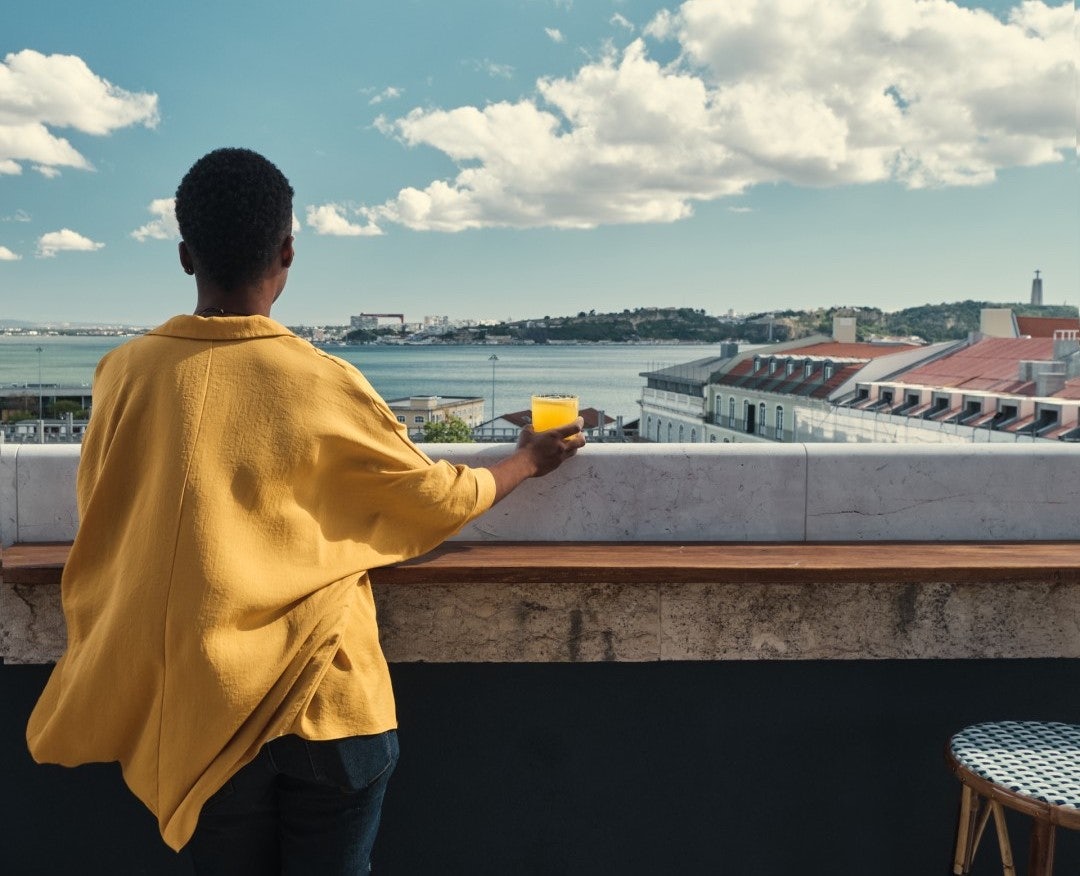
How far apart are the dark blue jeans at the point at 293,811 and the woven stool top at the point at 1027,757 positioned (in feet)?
2.74

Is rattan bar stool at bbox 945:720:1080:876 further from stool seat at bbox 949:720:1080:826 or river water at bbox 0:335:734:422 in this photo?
river water at bbox 0:335:734:422

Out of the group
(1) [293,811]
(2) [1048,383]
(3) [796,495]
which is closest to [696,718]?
(3) [796,495]

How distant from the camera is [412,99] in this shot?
113875 mm

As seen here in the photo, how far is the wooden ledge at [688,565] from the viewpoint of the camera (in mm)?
1484

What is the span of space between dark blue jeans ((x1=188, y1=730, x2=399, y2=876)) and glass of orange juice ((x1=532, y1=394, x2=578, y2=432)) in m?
0.71

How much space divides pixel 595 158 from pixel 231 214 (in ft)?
360

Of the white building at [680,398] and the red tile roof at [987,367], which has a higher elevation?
the red tile roof at [987,367]

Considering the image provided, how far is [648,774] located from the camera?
179 centimetres

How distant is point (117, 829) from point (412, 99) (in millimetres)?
119745

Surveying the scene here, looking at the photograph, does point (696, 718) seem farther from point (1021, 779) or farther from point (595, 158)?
point (595, 158)

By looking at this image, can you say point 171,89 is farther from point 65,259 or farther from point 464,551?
point 464,551

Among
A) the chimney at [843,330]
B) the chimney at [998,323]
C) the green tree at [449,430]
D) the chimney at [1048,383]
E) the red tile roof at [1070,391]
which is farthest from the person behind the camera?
the chimney at [843,330]

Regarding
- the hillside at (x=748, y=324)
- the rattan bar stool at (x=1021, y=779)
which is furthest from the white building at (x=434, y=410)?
the rattan bar stool at (x=1021, y=779)

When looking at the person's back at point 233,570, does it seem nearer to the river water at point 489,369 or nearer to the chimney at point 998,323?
the chimney at point 998,323
